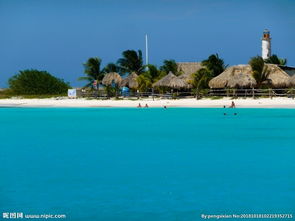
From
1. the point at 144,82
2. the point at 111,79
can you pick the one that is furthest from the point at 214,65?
the point at 111,79

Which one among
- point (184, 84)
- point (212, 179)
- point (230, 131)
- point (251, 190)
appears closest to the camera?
point (251, 190)

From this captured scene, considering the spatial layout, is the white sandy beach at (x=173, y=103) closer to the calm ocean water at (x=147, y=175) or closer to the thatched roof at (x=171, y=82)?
the thatched roof at (x=171, y=82)

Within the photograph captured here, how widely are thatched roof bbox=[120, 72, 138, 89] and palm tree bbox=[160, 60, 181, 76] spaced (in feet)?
6.99

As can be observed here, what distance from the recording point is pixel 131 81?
37688mm

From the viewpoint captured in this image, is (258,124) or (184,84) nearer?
(258,124)

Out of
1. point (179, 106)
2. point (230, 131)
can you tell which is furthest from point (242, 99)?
point (230, 131)

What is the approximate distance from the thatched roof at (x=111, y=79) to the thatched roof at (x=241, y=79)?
28.1 feet

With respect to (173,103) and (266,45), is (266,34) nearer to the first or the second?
(266,45)

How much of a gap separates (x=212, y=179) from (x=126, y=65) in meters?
32.7

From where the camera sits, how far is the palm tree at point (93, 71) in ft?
132

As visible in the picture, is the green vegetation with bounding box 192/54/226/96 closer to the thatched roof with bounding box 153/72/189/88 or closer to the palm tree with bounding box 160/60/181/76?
the thatched roof with bounding box 153/72/189/88

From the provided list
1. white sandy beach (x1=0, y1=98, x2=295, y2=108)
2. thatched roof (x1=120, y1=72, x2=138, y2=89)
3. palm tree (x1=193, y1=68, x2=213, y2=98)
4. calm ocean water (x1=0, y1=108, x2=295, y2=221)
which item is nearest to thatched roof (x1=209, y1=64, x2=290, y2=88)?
palm tree (x1=193, y1=68, x2=213, y2=98)

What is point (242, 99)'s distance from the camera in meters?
30.5

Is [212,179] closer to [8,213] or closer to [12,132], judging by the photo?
[8,213]
